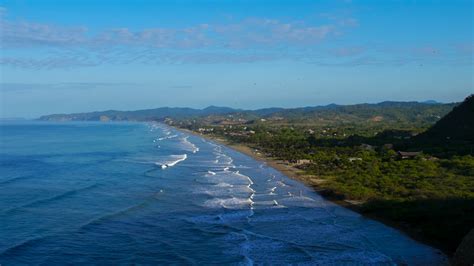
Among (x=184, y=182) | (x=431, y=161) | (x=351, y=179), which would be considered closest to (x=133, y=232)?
(x=184, y=182)

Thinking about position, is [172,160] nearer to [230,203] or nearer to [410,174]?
[230,203]

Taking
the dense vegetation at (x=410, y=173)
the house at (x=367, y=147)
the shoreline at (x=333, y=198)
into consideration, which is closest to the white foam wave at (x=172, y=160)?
the shoreline at (x=333, y=198)

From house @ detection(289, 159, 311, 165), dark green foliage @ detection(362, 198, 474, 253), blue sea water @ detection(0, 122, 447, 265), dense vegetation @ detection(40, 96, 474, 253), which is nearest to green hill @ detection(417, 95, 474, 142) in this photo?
dense vegetation @ detection(40, 96, 474, 253)

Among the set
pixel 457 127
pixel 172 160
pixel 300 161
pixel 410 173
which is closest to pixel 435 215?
pixel 410 173

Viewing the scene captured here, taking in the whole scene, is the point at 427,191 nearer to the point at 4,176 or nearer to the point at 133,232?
the point at 133,232

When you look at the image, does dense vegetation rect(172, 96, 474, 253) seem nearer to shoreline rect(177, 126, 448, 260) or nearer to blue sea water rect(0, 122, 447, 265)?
shoreline rect(177, 126, 448, 260)

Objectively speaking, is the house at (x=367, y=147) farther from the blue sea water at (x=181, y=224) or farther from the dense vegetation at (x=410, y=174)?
the blue sea water at (x=181, y=224)
